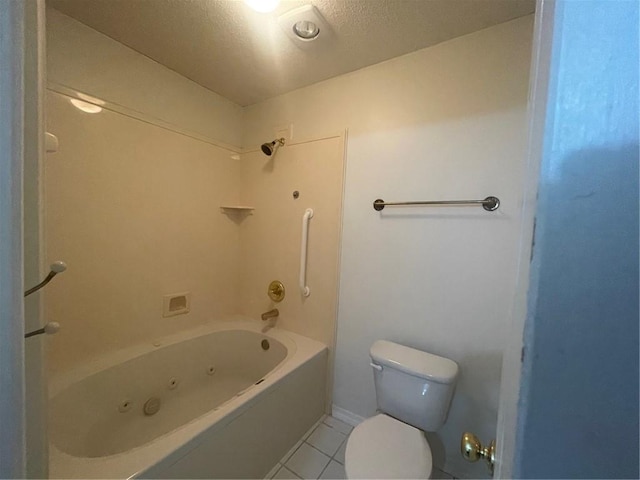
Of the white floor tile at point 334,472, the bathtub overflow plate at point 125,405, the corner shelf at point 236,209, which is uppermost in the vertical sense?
the corner shelf at point 236,209

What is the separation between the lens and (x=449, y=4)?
1076 millimetres

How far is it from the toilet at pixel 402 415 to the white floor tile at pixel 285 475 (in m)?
0.45

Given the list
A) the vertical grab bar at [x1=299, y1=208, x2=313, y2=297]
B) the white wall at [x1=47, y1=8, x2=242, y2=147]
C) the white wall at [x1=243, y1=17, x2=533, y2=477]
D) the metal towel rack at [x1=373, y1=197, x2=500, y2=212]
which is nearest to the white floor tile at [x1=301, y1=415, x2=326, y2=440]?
the white wall at [x1=243, y1=17, x2=533, y2=477]

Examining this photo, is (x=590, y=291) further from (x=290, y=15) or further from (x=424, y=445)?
(x=290, y=15)

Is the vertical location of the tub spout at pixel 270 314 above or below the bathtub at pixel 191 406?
above

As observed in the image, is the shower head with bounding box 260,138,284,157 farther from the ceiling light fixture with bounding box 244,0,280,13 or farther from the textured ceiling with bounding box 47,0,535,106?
the ceiling light fixture with bounding box 244,0,280,13

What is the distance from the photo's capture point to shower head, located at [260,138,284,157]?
6.06 ft

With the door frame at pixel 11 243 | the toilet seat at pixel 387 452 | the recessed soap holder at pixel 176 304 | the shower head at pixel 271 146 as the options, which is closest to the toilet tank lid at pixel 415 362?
the toilet seat at pixel 387 452

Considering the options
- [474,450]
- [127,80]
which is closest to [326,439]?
[474,450]

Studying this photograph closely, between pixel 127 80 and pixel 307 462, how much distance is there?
A: 2.45 metres

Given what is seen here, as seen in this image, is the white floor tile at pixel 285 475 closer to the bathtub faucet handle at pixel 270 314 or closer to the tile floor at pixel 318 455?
the tile floor at pixel 318 455

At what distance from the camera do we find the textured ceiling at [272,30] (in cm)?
111

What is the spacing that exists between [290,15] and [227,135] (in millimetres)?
1079

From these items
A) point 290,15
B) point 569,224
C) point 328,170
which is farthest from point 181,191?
point 569,224
